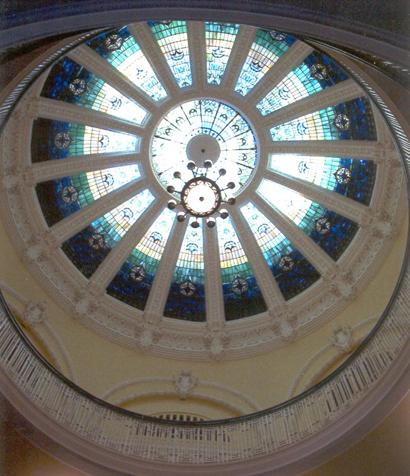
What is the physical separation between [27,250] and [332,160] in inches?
355

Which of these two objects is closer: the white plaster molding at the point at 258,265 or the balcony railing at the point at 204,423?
the balcony railing at the point at 204,423

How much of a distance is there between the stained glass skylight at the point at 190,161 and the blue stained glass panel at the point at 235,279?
3 centimetres

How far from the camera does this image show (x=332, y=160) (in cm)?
1728

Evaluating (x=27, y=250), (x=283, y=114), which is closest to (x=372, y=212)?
(x=283, y=114)

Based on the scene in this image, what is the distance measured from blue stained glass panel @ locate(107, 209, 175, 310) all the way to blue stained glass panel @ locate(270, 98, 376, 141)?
4.43 m

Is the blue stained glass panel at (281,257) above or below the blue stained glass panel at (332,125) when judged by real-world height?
below

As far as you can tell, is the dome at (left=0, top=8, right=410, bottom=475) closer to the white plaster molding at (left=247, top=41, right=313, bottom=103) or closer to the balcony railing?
A: the white plaster molding at (left=247, top=41, right=313, bottom=103)

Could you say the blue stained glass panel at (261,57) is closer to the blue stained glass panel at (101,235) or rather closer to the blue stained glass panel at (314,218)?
the blue stained glass panel at (314,218)

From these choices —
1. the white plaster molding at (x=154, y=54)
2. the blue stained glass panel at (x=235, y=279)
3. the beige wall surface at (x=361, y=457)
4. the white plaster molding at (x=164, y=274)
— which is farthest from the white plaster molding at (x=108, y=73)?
the beige wall surface at (x=361, y=457)

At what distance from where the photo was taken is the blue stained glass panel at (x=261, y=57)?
15977 millimetres

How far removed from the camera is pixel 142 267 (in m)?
17.8

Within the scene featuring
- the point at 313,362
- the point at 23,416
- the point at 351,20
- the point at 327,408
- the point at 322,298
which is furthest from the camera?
the point at 322,298

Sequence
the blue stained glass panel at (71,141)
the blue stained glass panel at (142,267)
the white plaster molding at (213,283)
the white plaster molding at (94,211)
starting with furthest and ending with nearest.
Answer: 1. the blue stained glass panel at (142,267)
2. the white plaster molding at (213,283)
3. the white plaster molding at (94,211)
4. the blue stained glass panel at (71,141)

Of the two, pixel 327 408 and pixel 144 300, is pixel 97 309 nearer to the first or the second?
pixel 144 300
